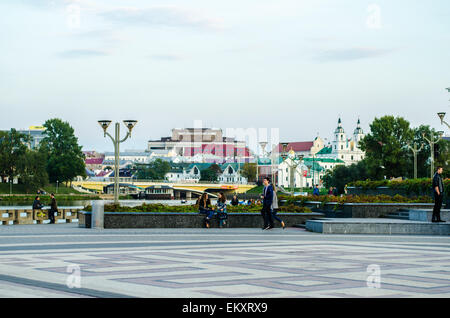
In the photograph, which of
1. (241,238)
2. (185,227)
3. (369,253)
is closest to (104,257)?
(369,253)

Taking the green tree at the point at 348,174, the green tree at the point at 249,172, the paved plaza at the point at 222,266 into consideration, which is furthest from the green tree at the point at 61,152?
the paved plaza at the point at 222,266

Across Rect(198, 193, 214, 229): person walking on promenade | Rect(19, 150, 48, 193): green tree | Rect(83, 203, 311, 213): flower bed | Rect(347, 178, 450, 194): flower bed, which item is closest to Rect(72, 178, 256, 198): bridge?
Rect(19, 150, 48, 193): green tree

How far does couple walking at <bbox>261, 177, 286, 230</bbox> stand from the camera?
2269 centimetres

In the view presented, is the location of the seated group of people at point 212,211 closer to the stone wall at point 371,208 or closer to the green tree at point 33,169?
the stone wall at point 371,208

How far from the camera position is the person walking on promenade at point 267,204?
74.3 feet

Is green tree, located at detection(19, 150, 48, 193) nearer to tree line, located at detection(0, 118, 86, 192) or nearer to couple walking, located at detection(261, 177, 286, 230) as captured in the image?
tree line, located at detection(0, 118, 86, 192)

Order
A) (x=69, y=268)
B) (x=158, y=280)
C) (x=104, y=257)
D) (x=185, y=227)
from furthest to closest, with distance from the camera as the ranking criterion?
(x=185, y=227)
(x=104, y=257)
(x=69, y=268)
(x=158, y=280)

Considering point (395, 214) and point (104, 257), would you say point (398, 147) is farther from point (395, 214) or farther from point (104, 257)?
point (104, 257)

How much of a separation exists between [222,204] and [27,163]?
257ft

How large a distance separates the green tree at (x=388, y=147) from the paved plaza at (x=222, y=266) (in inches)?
2780

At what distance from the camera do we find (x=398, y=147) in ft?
298

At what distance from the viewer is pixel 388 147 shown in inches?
3543

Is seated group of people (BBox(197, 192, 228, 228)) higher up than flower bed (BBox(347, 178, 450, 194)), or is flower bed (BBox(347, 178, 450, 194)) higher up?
flower bed (BBox(347, 178, 450, 194))

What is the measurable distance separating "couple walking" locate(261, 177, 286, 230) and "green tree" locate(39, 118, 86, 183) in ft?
299
